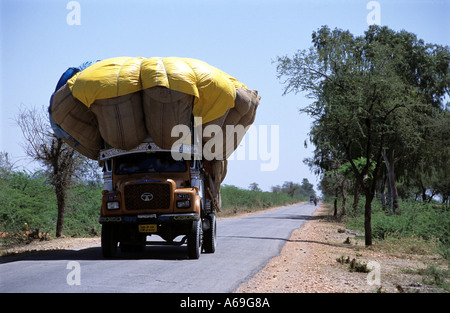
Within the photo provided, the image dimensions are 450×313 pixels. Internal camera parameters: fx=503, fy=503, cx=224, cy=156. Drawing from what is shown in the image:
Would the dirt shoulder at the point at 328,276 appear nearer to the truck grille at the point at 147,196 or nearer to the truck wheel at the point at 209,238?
the truck wheel at the point at 209,238

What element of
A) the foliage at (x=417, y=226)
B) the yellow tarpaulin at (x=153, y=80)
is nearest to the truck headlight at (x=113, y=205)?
the yellow tarpaulin at (x=153, y=80)

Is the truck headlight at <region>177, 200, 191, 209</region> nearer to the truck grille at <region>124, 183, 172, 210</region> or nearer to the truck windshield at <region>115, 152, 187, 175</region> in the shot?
the truck grille at <region>124, 183, 172, 210</region>

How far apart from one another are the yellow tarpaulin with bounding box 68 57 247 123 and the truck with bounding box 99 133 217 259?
1.30 m

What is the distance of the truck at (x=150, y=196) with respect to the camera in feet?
38.9

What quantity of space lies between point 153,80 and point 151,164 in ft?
7.71

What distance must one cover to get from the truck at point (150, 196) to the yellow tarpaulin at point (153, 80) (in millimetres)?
1299

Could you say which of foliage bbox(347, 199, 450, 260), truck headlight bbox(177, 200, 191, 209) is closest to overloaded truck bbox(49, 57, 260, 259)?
truck headlight bbox(177, 200, 191, 209)

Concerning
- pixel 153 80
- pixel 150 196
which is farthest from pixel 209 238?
pixel 153 80

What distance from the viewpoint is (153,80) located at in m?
11.0

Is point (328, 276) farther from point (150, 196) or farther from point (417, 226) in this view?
point (417, 226)

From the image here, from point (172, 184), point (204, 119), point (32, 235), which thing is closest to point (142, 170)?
point (172, 184)

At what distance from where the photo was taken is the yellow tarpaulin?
11.1 metres
